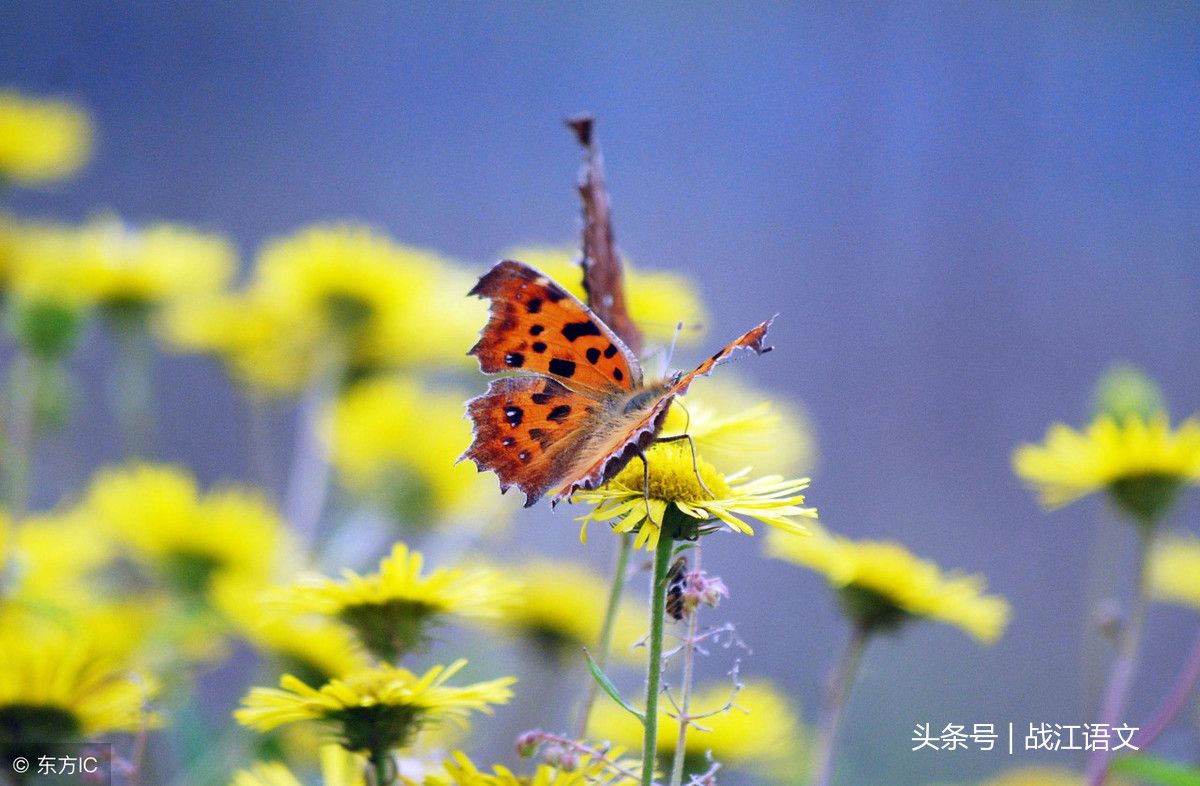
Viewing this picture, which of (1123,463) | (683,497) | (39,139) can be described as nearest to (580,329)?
(683,497)

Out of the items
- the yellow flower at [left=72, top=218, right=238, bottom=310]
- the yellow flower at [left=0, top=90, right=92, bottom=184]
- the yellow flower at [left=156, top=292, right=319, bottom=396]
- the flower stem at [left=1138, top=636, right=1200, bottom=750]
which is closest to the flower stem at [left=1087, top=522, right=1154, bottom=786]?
the flower stem at [left=1138, top=636, right=1200, bottom=750]

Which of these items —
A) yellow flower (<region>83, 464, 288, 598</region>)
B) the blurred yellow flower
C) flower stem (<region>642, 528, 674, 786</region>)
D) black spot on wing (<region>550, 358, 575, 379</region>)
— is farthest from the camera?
the blurred yellow flower

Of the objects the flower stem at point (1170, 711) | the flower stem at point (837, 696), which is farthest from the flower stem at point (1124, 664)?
the flower stem at point (837, 696)

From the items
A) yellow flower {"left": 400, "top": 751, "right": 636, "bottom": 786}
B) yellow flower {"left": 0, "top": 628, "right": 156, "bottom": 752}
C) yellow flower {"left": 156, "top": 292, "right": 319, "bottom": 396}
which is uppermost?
yellow flower {"left": 156, "top": 292, "right": 319, "bottom": 396}

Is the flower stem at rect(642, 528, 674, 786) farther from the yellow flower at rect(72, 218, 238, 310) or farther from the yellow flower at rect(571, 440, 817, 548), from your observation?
the yellow flower at rect(72, 218, 238, 310)

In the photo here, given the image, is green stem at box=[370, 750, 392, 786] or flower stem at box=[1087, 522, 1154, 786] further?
flower stem at box=[1087, 522, 1154, 786]

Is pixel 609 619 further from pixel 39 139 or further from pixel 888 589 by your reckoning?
pixel 39 139

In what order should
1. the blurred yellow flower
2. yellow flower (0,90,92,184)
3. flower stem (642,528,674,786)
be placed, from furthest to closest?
1. yellow flower (0,90,92,184)
2. the blurred yellow flower
3. flower stem (642,528,674,786)
